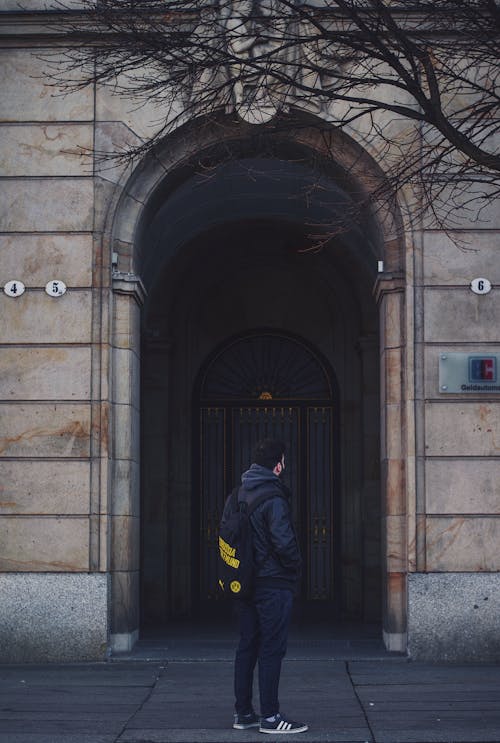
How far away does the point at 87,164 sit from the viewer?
39.7 feet

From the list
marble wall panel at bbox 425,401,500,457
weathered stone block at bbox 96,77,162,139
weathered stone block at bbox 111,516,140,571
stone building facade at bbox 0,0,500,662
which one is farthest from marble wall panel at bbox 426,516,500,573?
weathered stone block at bbox 96,77,162,139

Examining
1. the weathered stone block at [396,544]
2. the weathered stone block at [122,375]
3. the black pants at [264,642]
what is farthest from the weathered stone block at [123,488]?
the black pants at [264,642]

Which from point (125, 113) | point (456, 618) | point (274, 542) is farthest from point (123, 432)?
point (274, 542)

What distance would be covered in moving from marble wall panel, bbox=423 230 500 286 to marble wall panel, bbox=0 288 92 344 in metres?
3.32

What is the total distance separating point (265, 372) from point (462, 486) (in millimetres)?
5820

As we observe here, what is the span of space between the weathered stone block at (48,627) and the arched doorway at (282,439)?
524 cm

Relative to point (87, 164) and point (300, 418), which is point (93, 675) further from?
point (300, 418)

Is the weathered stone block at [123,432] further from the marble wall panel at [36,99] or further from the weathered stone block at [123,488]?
the marble wall panel at [36,99]

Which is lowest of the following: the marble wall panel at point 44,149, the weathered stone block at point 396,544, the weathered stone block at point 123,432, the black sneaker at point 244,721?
the black sneaker at point 244,721

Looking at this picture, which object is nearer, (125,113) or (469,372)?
(469,372)

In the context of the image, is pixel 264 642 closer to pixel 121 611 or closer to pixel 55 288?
pixel 121 611

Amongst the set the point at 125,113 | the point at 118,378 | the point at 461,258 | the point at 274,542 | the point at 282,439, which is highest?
the point at 125,113

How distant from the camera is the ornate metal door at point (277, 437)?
16.8 meters

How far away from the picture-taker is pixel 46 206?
12.1 metres
